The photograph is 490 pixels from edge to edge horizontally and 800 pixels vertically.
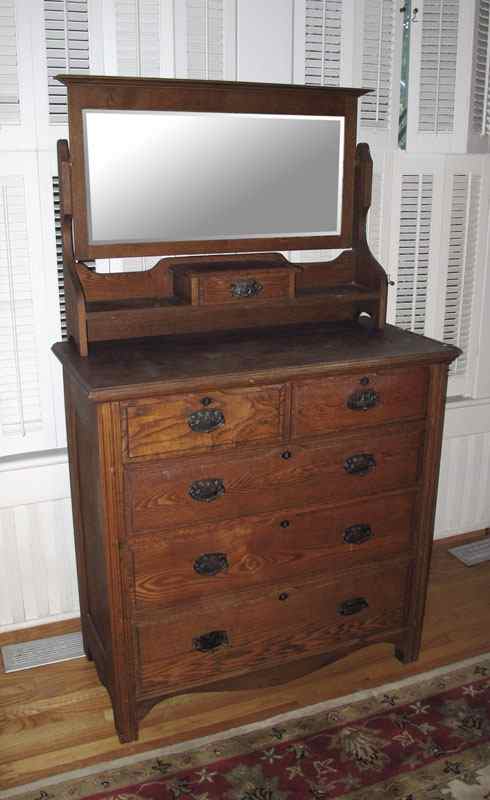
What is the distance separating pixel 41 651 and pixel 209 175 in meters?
1.62

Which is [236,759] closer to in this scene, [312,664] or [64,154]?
[312,664]

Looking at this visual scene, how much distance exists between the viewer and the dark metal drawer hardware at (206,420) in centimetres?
185

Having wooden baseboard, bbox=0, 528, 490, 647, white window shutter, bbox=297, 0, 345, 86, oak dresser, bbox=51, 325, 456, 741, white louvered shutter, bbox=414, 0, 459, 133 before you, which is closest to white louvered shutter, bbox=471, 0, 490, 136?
white louvered shutter, bbox=414, 0, 459, 133

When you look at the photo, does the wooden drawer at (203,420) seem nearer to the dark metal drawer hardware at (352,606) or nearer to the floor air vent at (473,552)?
the dark metal drawer hardware at (352,606)

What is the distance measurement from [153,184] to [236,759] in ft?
5.30

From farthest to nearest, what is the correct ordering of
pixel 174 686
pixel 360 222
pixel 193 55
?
1. pixel 360 222
2. pixel 193 55
3. pixel 174 686

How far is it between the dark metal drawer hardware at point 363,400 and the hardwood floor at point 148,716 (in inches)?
35.3

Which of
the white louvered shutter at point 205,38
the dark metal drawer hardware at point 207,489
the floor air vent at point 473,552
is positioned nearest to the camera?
the dark metal drawer hardware at point 207,489

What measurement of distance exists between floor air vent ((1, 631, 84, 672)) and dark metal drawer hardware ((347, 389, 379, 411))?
1.24 meters

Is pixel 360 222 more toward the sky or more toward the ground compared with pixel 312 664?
more toward the sky

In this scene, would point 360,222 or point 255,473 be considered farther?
point 360,222

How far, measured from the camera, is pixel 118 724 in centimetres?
205

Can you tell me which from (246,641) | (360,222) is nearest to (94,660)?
(246,641)

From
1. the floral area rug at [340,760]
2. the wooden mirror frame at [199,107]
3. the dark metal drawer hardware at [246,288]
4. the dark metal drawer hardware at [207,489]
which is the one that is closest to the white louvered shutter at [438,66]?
the wooden mirror frame at [199,107]
